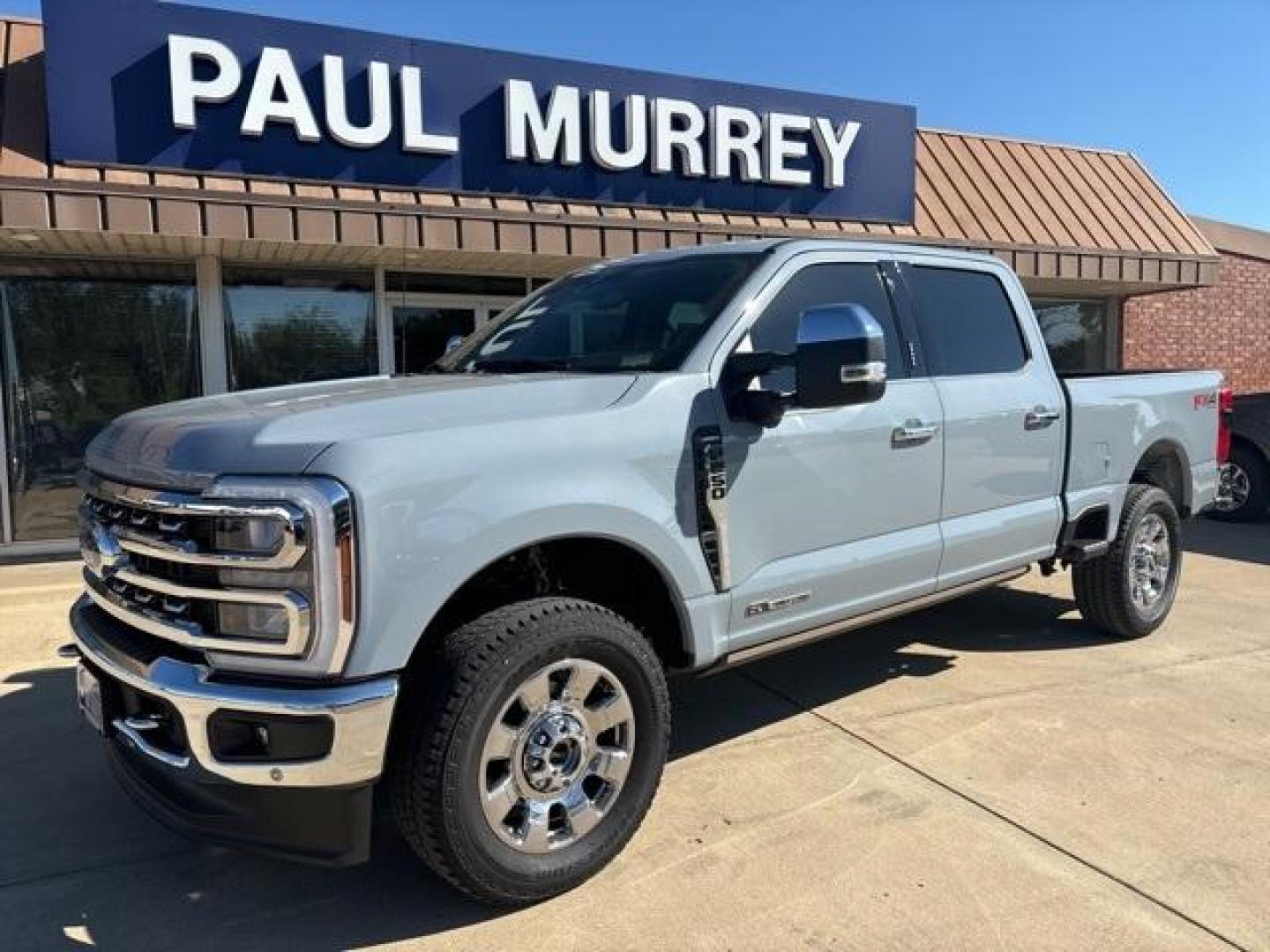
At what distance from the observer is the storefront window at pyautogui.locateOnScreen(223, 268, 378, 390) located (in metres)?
9.04

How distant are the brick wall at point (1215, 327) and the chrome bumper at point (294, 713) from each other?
13.2 m

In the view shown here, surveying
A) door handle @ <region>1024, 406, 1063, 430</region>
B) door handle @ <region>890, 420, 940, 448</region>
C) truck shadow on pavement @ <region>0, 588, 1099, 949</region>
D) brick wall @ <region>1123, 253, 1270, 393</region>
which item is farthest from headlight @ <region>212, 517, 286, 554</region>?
brick wall @ <region>1123, 253, 1270, 393</region>

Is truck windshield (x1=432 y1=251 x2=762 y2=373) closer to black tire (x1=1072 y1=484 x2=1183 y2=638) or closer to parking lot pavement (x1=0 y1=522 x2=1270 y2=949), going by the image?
parking lot pavement (x1=0 y1=522 x2=1270 y2=949)

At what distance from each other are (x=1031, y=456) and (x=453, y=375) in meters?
2.73

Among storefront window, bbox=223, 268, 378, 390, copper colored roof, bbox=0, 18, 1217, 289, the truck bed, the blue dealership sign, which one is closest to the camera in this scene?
the truck bed

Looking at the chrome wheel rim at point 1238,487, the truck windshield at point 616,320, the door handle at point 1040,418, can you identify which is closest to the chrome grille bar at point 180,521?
the truck windshield at point 616,320

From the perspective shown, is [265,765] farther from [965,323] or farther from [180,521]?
[965,323]

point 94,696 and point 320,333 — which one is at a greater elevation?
point 320,333

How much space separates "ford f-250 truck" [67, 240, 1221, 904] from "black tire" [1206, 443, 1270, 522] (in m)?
7.37

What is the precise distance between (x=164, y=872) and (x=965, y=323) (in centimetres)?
389

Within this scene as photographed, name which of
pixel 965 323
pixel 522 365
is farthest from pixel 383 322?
pixel 965 323

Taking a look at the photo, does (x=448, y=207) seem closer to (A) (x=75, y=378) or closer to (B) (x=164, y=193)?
(B) (x=164, y=193)

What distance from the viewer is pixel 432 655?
2705 millimetres

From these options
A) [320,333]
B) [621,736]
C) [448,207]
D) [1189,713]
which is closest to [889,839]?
[621,736]
